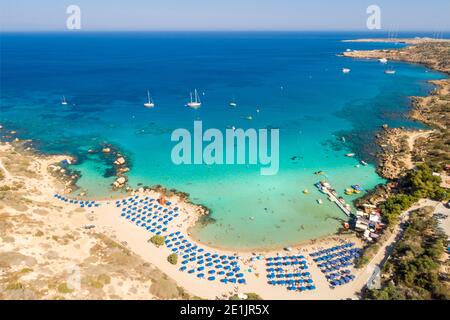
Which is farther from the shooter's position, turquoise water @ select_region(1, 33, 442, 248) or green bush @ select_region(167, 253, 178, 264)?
turquoise water @ select_region(1, 33, 442, 248)

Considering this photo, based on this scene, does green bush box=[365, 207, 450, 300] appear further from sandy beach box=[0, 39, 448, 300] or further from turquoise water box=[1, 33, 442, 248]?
turquoise water box=[1, 33, 442, 248]

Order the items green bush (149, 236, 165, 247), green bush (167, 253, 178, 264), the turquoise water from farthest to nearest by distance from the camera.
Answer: the turquoise water < green bush (149, 236, 165, 247) < green bush (167, 253, 178, 264)

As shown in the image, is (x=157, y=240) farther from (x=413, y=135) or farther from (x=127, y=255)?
(x=413, y=135)

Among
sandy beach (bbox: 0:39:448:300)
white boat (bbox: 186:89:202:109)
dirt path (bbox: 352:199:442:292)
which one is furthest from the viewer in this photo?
white boat (bbox: 186:89:202:109)

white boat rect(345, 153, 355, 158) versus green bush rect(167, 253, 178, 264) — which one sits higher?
white boat rect(345, 153, 355, 158)

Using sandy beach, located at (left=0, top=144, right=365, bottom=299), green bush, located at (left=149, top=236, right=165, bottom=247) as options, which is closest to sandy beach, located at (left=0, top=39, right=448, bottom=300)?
sandy beach, located at (left=0, top=144, right=365, bottom=299)

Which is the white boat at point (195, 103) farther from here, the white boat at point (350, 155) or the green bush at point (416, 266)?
the green bush at point (416, 266)

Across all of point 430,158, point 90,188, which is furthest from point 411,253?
point 90,188

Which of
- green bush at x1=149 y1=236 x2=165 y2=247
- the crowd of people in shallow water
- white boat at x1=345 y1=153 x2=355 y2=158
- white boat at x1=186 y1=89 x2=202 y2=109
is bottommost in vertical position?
the crowd of people in shallow water
